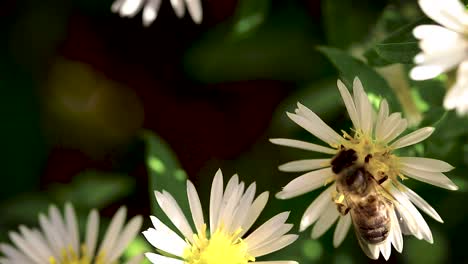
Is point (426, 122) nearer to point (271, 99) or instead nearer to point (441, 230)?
point (441, 230)

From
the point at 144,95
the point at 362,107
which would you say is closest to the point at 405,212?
the point at 362,107

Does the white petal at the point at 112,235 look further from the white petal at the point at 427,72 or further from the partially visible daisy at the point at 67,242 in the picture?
the white petal at the point at 427,72

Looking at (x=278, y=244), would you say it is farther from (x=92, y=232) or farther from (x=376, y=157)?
(x=92, y=232)

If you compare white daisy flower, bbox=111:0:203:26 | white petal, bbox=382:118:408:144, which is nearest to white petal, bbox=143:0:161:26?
white daisy flower, bbox=111:0:203:26

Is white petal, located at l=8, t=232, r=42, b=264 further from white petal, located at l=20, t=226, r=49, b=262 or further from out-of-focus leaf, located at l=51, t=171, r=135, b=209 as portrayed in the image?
out-of-focus leaf, located at l=51, t=171, r=135, b=209

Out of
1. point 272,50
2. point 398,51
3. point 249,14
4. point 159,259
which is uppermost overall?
point 272,50

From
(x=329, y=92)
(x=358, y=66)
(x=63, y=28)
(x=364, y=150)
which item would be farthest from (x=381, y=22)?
(x=63, y=28)

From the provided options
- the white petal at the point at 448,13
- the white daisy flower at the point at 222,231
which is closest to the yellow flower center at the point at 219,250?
the white daisy flower at the point at 222,231
